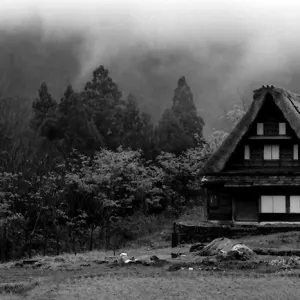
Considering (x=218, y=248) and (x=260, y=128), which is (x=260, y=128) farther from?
(x=218, y=248)

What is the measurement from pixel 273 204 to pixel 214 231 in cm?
571

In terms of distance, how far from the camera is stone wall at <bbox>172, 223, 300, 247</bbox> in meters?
31.8

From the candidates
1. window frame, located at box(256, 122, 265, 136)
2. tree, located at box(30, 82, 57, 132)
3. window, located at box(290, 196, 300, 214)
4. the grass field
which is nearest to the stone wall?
window, located at box(290, 196, 300, 214)

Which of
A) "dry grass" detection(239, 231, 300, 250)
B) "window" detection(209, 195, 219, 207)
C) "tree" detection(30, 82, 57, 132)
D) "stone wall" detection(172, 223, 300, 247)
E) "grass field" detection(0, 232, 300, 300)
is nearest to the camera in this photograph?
"grass field" detection(0, 232, 300, 300)

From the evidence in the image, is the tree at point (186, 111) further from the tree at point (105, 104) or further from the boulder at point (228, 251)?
the boulder at point (228, 251)

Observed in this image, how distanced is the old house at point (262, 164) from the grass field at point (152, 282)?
14492mm

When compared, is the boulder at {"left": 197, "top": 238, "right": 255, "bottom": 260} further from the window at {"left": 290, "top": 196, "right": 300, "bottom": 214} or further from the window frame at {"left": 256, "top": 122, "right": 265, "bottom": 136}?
the window frame at {"left": 256, "top": 122, "right": 265, "bottom": 136}

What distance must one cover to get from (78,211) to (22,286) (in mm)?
24476

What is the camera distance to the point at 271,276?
17.7 m

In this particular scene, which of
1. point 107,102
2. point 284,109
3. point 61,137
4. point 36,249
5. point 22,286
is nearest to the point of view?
point 22,286

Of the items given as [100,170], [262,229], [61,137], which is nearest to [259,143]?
[262,229]

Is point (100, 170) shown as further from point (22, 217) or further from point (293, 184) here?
point (293, 184)

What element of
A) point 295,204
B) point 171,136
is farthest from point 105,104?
point 295,204

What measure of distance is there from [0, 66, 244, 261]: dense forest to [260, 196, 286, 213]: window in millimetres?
10559
